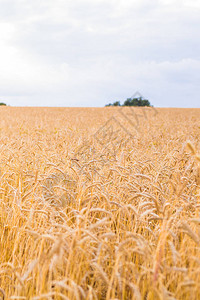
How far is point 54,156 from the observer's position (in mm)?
4344

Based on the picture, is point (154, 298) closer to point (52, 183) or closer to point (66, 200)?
point (66, 200)

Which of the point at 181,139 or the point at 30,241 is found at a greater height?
the point at 181,139

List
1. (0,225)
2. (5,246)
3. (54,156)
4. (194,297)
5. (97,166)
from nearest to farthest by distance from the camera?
(194,297) → (5,246) → (0,225) → (97,166) → (54,156)

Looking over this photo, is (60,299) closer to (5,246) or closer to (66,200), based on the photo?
(5,246)

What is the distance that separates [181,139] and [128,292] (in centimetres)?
635

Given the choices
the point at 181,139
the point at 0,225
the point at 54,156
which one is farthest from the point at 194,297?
the point at 181,139

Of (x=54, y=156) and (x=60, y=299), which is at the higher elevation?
(x=54, y=156)

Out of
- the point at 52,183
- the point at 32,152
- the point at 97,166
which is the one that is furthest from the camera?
the point at 32,152

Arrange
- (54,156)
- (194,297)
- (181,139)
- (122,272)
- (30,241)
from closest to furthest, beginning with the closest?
(194,297) < (122,272) < (30,241) < (54,156) < (181,139)

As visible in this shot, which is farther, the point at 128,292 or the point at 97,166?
the point at 97,166

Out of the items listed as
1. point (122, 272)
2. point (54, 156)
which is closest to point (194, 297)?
point (122, 272)

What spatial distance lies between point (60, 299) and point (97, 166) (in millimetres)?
2355

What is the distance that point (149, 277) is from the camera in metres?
1.58

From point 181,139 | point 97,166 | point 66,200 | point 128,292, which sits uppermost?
point 181,139
